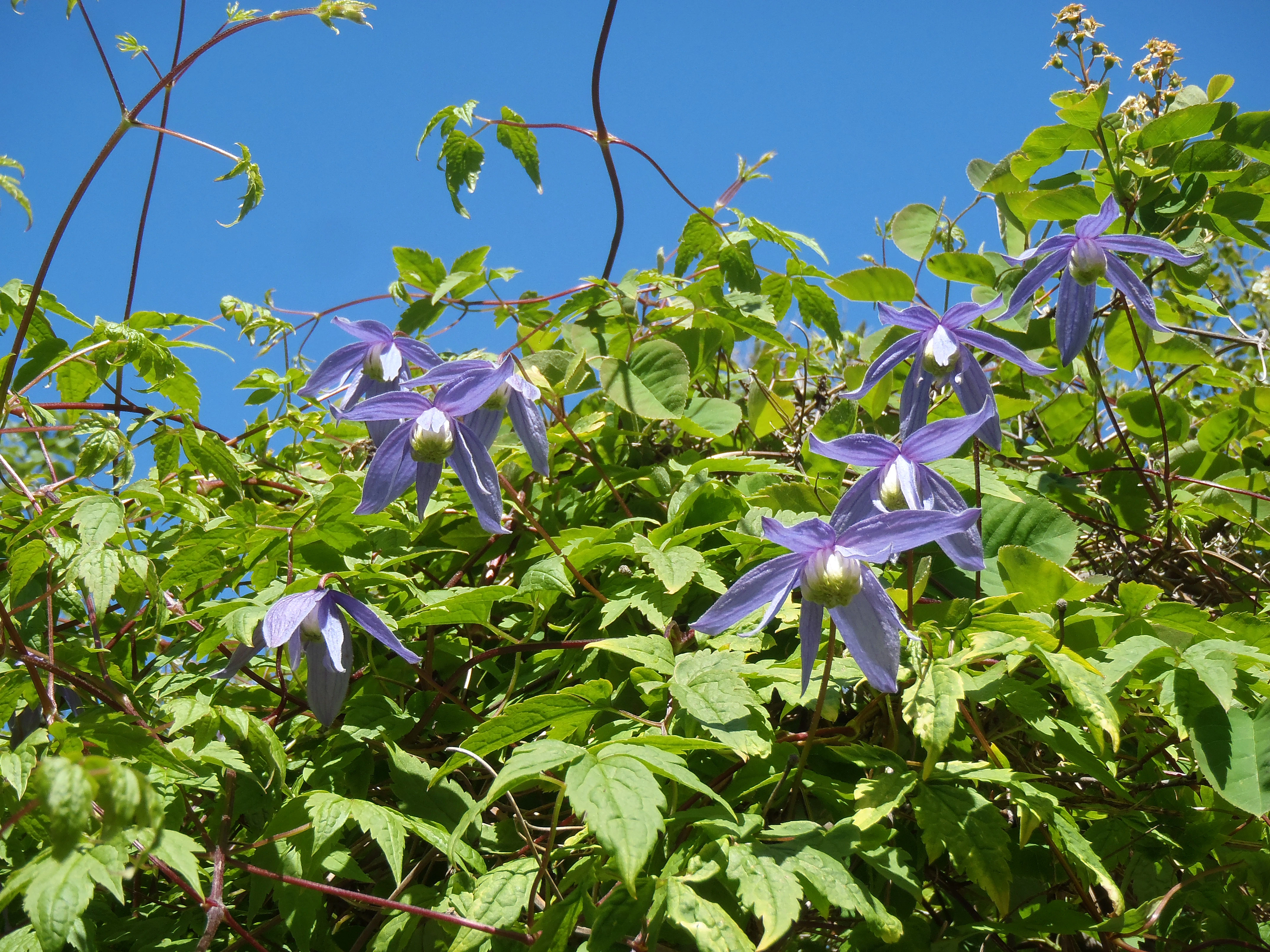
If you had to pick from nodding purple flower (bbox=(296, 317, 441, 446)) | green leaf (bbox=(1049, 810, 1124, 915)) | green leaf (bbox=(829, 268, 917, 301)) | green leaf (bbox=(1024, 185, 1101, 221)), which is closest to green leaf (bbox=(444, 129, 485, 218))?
nodding purple flower (bbox=(296, 317, 441, 446))

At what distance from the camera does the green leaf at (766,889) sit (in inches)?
23.7

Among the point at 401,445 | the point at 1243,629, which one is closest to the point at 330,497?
the point at 401,445

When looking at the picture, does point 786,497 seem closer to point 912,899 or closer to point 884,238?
point 912,899

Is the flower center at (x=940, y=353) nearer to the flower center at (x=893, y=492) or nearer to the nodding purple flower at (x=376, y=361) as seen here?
the flower center at (x=893, y=492)

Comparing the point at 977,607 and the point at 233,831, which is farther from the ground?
the point at 977,607

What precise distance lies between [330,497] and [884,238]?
1.05 metres

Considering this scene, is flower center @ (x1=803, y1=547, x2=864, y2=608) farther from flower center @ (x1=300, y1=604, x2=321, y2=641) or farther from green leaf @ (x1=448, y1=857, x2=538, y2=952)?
flower center @ (x1=300, y1=604, x2=321, y2=641)

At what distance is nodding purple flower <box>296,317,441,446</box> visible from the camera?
3.50ft

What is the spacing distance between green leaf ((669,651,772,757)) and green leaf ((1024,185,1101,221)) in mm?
810

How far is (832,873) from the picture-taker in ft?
2.17

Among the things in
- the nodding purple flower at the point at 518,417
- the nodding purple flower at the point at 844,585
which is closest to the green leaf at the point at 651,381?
the nodding purple flower at the point at 518,417

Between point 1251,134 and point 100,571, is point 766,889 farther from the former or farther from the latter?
point 1251,134

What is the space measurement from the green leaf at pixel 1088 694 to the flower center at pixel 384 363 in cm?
77

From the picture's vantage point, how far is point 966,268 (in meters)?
1.27
